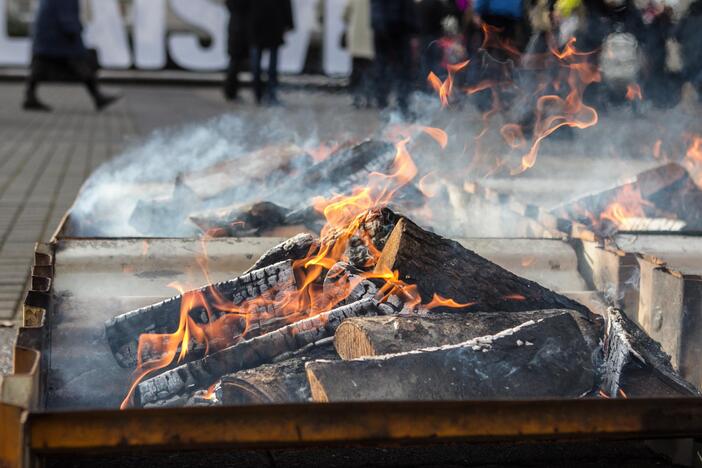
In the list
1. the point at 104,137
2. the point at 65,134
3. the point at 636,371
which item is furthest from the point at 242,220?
the point at 65,134

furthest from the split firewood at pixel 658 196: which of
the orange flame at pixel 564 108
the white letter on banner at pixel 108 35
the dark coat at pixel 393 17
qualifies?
the white letter on banner at pixel 108 35

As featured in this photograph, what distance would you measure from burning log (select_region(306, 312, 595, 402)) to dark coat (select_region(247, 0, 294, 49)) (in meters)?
11.8

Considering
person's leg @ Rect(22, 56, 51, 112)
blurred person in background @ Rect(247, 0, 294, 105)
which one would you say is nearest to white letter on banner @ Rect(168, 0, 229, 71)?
blurred person in background @ Rect(247, 0, 294, 105)

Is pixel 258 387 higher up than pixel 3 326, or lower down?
higher up

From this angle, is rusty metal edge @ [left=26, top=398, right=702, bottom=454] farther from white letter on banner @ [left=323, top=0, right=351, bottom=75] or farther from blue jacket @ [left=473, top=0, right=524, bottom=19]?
white letter on banner @ [left=323, top=0, right=351, bottom=75]

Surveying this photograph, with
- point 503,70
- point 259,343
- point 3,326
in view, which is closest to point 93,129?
point 503,70

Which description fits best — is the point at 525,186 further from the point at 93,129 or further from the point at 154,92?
the point at 154,92

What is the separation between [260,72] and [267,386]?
12639 millimetres

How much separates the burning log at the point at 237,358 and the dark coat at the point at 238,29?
1265 centimetres

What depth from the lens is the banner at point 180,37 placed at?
20.5 meters

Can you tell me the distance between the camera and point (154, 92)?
1855cm

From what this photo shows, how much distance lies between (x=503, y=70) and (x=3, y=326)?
592 centimetres

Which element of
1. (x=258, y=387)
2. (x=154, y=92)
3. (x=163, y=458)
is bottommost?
(x=154, y=92)

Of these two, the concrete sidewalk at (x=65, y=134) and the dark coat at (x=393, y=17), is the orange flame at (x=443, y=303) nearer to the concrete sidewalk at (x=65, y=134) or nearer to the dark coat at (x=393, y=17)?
the concrete sidewalk at (x=65, y=134)
